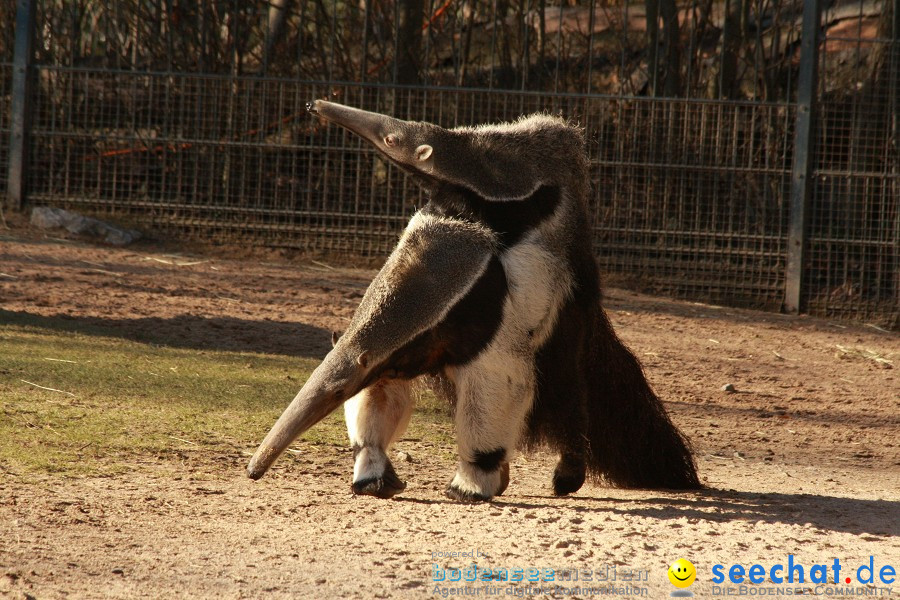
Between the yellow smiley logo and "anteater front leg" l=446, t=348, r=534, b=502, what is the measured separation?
95 cm

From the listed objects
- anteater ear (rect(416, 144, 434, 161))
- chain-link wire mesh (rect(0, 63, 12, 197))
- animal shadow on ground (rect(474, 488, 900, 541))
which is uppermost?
chain-link wire mesh (rect(0, 63, 12, 197))

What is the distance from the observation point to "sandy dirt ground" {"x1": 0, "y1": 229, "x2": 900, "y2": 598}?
2.99m

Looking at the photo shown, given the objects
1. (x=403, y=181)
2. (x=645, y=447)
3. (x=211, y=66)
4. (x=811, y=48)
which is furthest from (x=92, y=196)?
(x=645, y=447)

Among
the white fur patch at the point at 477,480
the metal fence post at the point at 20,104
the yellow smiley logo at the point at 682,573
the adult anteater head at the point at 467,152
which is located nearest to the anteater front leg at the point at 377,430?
the white fur patch at the point at 477,480

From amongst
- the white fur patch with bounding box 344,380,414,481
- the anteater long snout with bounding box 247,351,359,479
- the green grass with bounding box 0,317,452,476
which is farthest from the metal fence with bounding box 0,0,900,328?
the anteater long snout with bounding box 247,351,359,479

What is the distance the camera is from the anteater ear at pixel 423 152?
390 centimetres

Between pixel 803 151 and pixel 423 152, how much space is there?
726 centimetres

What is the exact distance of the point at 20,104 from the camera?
10945mm

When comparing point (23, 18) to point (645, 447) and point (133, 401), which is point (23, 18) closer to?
point (133, 401)

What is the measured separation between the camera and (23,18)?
10.8m

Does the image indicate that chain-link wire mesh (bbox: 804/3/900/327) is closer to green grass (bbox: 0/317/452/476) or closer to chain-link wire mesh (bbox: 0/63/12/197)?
green grass (bbox: 0/317/452/476)

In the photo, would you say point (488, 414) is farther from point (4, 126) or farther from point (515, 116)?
point (4, 126)

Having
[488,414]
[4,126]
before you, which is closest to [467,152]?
[488,414]

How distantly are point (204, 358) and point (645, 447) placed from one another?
10.4 feet
